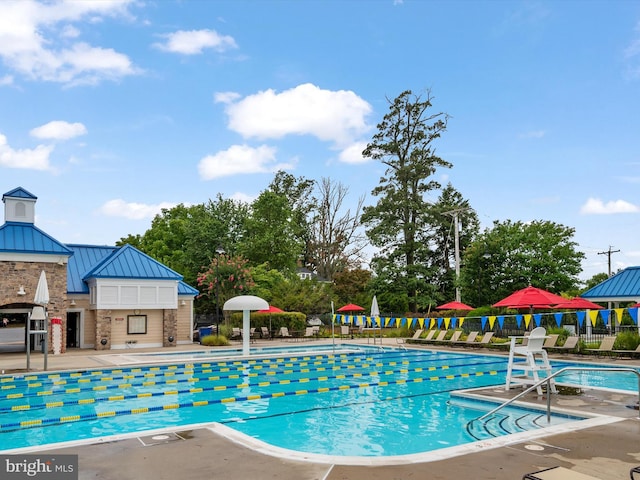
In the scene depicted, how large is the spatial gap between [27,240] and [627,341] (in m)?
25.5

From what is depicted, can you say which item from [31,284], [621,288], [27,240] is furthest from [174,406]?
[621,288]

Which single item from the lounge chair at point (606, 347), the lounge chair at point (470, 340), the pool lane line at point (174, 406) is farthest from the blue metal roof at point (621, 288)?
the pool lane line at point (174, 406)

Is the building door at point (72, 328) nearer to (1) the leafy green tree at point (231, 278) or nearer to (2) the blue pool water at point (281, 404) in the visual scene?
(1) the leafy green tree at point (231, 278)

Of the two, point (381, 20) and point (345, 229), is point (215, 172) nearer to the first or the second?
point (345, 229)

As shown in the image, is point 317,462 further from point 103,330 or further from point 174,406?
point 103,330

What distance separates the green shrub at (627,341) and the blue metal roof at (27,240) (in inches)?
927

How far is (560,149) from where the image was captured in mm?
23438

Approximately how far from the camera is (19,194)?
25.6 m

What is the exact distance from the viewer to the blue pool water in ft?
29.3

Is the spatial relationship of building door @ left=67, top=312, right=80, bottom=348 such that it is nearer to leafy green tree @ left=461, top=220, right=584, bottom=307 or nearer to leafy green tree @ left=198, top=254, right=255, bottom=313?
leafy green tree @ left=198, top=254, right=255, bottom=313

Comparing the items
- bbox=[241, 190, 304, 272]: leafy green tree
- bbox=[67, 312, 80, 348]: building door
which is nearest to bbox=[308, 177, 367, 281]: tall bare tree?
bbox=[241, 190, 304, 272]: leafy green tree

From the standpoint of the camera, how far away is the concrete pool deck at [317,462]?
5.60 m

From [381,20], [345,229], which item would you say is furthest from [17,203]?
Result: [345,229]

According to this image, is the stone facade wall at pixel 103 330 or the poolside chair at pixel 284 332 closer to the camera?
the stone facade wall at pixel 103 330
